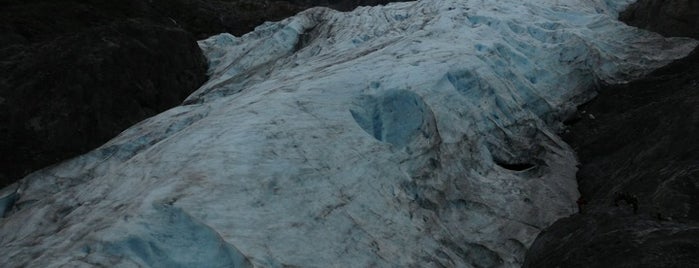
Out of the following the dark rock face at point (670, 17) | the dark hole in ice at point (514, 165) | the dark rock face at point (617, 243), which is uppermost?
the dark rock face at point (617, 243)

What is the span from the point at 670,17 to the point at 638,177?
922 centimetres

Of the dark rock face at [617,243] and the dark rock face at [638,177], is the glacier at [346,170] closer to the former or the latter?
the dark rock face at [638,177]

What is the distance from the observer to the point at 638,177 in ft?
26.5

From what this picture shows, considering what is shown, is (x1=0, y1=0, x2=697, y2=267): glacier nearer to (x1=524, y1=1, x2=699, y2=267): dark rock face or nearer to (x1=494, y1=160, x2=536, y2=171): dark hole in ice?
(x1=494, y1=160, x2=536, y2=171): dark hole in ice

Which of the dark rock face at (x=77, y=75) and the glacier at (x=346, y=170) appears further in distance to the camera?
the dark rock face at (x=77, y=75)

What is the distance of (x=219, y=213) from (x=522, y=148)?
18.4 ft

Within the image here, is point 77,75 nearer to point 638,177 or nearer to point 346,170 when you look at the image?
point 346,170

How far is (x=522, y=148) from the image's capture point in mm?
10406

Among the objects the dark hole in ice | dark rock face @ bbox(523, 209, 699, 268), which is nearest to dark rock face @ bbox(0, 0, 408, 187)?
the dark hole in ice

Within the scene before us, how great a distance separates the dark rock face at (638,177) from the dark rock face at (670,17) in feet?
9.11

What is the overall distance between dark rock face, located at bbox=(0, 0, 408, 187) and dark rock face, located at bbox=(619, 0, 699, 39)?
37.6ft

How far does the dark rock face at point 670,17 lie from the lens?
48.9 feet

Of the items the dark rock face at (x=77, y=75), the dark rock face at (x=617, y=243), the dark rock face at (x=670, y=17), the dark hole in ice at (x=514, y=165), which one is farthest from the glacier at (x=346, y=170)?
the dark rock face at (x=670, y=17)

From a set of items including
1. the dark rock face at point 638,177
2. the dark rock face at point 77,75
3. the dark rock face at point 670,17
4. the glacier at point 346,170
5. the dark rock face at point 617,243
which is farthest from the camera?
the dark rock face at point 670,17
